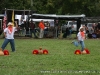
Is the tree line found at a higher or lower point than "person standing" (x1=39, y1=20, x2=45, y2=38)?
higher

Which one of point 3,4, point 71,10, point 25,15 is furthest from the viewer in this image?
point 71,10

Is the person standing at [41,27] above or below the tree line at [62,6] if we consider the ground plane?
below

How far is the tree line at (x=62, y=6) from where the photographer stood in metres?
55.9

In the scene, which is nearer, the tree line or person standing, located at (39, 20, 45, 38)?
person standing, located at (39, 20, 45, 38)

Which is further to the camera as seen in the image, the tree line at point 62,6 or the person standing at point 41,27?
the tree line at point 62,6

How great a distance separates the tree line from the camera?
5594cm

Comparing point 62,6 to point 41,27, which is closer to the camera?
point 41,27

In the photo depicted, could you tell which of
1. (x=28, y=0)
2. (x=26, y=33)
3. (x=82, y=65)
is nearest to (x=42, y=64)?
(x=82, y=65)

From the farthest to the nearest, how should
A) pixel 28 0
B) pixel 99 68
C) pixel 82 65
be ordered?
pixel 28 0, pixel 82 65, pixel 99 68

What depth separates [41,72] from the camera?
393 inches

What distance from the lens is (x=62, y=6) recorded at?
2338 inches

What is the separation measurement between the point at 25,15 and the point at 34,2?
30.8 meters

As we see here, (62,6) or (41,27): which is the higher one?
(62,6)

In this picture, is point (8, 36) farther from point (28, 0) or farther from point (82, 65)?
point (28, 0)
